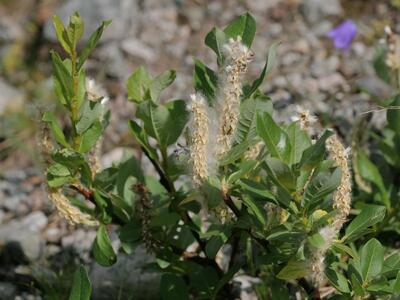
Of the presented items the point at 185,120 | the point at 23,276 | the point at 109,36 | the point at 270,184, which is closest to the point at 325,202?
the point at 270,184

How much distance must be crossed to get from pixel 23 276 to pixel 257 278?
1.08 metres

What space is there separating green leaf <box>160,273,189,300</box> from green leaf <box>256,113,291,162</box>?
2.46 ft

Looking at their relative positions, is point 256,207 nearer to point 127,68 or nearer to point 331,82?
point 331,82

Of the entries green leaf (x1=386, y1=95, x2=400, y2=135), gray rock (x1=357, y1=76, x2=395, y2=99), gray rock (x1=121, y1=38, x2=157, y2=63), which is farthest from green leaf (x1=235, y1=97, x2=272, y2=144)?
gray rock (x1=121, y1=38, x2=157, y2=63)

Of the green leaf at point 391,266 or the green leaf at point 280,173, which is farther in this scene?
the green leaf at point 391,266

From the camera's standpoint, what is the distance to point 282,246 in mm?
2375

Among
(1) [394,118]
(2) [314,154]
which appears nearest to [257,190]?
(2) [314,154]

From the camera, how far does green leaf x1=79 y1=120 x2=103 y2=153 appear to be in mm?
2430

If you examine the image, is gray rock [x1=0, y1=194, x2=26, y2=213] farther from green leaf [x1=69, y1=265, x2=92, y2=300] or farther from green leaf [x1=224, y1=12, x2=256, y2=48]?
green leaf [x1=224, y1=12, x2=256, y2=48]

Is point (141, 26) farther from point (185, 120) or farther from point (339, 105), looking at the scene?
point (185, 120)

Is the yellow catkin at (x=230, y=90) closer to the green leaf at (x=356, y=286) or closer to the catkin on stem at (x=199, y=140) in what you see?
the catkin on stem at (x=199, y=140)

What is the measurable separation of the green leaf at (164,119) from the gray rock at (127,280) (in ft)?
2.86

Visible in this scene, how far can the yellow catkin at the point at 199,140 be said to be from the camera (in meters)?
2.12

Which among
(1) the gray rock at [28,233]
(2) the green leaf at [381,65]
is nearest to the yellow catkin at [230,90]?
(2) the green leaf at [381,65]
